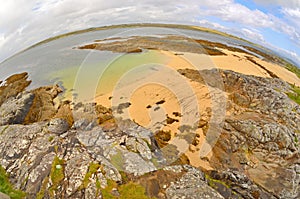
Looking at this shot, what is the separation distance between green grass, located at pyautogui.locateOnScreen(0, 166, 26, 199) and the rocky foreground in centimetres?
31

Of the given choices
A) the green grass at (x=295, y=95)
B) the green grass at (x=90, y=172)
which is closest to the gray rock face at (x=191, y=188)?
the green grass at (x=90, y=172)

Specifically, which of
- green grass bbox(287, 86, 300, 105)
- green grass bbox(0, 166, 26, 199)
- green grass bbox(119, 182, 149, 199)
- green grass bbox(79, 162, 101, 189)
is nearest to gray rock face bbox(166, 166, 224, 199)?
green grass bbox(119, 182, 149, 199)

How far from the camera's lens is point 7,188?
54.0ft

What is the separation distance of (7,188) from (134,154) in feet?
26.4

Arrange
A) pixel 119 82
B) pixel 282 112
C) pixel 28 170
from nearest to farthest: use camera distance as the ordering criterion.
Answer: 1. pixel 28 170
2. pixel 282 112
3. pixel 119 82

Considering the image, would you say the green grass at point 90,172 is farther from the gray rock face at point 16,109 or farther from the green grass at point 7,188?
the gray rock face at point 16,109

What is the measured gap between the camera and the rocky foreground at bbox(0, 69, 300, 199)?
15.8 meters

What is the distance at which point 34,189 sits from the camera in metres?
16.0

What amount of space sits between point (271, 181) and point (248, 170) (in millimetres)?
1640

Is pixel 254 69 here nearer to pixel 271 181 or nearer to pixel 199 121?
pixel 199 121

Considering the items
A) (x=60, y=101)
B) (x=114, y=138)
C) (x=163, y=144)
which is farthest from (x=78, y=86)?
(x=163, y=144)

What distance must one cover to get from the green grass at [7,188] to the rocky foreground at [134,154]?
1.03 feet

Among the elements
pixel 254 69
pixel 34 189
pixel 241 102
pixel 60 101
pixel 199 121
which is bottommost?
pixel 34 189

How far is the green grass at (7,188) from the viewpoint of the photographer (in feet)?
52.4
